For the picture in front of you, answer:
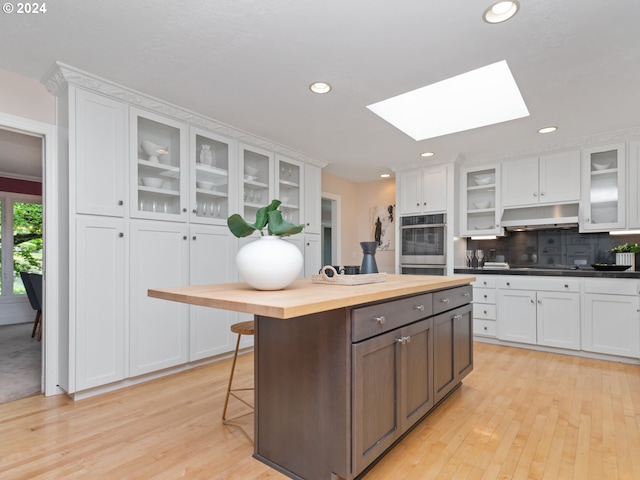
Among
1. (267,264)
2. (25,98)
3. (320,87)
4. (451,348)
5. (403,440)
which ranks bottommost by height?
(403,440)

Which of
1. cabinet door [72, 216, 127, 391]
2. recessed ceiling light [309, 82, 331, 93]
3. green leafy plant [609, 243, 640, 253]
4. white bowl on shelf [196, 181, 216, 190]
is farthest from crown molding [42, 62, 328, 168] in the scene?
green leafy plant [609, 243, 640, 253]

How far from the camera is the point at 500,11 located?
5.98 ft

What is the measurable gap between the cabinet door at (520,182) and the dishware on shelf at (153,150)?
3835mm

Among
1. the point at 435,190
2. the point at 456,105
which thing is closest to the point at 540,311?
the point at 435,190

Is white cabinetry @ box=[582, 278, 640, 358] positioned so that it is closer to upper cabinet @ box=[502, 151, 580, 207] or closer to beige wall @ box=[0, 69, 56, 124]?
upper cabinet @ box=[502, 151, 580, 207]

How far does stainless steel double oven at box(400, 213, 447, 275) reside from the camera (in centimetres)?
454

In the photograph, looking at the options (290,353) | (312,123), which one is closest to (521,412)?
(290,353)

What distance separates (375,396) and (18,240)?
6.67m

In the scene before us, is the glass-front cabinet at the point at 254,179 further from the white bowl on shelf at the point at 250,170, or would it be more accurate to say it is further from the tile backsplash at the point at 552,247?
the tile backsplash at the point at 552,247

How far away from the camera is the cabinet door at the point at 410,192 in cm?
478

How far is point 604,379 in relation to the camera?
9.72 feet

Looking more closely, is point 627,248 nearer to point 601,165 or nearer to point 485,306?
point 601,165

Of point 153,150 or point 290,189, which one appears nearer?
point 153,150

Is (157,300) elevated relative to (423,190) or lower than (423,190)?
lower
